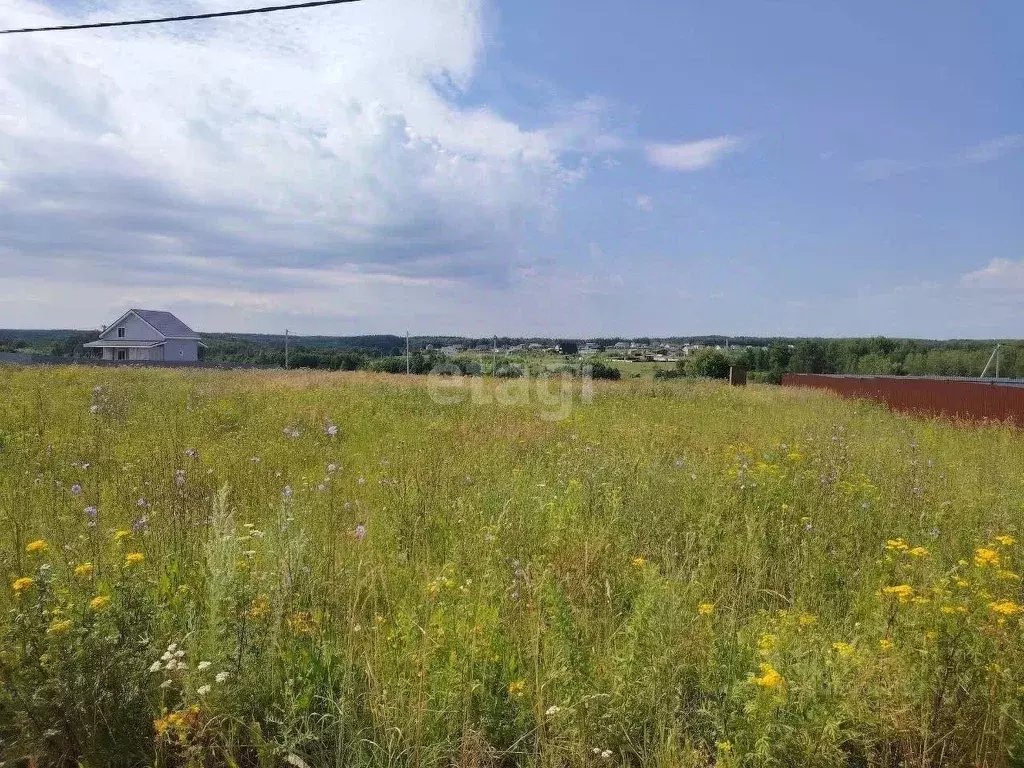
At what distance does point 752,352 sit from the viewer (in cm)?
4616

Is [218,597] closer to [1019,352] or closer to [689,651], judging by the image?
[689,651]

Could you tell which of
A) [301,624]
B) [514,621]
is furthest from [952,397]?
[301,624]

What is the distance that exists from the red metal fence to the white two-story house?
50978 mm

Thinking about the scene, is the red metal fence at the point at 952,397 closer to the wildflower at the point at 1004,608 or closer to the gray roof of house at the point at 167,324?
the wildflower at the point at 1004,608

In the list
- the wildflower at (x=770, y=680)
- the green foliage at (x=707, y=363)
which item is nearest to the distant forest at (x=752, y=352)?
the green foliage at (x=707, y=363)

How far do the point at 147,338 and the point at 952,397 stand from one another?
55296 millimetres

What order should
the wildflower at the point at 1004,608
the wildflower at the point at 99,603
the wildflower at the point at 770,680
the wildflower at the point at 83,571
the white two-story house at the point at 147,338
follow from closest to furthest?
the wildflower at the point at 770,680 < the wildflower at the point at 99,603 < the wildflower at the point at 1004,608 < the wildflower at the point at 83,571 < the white two-story house at the point at 147,338

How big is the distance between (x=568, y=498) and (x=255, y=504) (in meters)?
2.45

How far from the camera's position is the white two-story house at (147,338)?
163 feet

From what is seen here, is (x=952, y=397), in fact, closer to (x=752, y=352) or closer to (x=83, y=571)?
(x=83, y=571)

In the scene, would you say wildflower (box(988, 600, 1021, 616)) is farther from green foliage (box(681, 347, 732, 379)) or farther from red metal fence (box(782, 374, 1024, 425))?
green foliage (box(681, 347, 732, 379))

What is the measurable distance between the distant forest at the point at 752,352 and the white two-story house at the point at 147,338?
7.73ft

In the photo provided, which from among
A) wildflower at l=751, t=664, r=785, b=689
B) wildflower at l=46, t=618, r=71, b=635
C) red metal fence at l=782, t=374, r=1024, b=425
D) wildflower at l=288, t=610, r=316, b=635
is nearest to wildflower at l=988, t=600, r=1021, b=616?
wildflower at l=751, t=664, r=785, b=689

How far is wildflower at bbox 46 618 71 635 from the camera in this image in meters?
1.71
